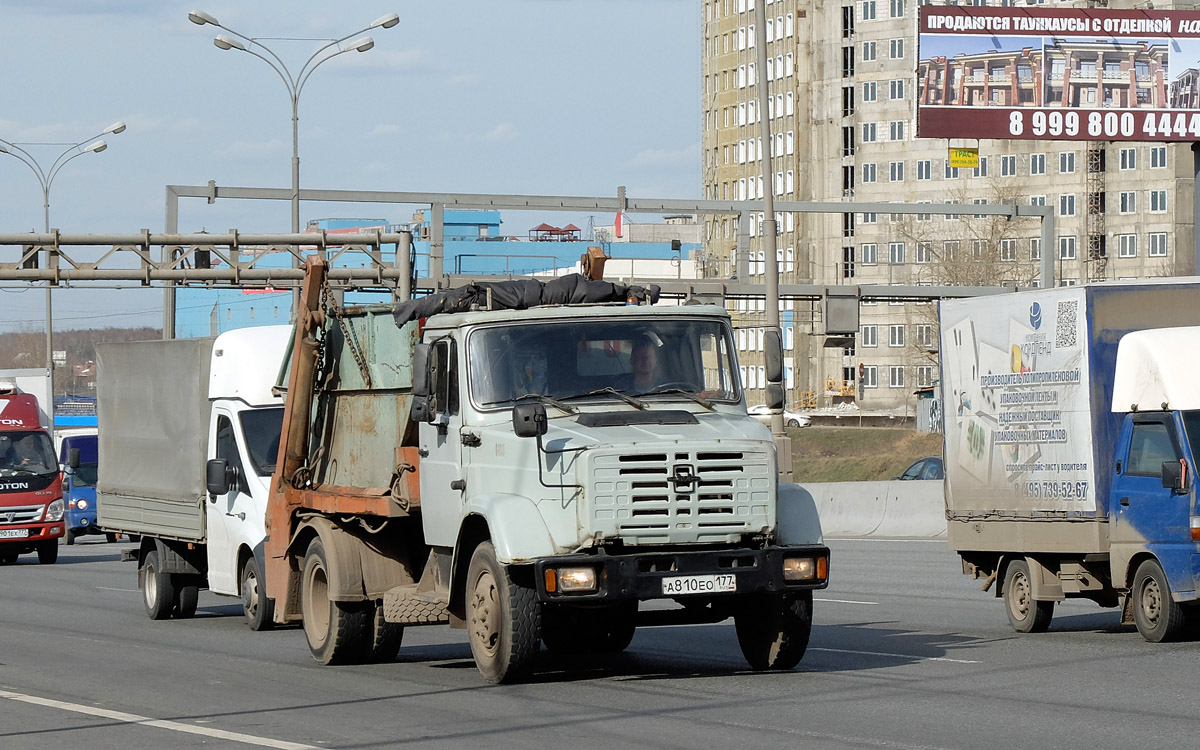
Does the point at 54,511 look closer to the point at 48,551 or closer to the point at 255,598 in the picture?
the point at 48,551

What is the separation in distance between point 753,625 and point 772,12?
132m

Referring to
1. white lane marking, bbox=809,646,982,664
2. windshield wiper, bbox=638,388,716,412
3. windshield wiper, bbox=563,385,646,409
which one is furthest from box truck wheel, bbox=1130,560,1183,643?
windshield wiper, bbox=563,385,646,409

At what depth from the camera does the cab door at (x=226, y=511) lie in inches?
768

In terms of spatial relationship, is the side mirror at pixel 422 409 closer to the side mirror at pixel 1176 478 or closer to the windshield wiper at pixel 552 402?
the windshield wiper at pixel 552 402

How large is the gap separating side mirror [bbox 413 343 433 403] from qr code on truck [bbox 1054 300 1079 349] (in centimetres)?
591

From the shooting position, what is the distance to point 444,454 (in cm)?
1325

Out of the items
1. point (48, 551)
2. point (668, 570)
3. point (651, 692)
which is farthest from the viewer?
point (48, 551)

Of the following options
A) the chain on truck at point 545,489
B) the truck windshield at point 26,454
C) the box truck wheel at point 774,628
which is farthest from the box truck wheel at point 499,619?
the truck windshield at point 26,454

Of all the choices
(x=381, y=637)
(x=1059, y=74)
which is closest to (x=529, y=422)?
(x=381, y=637)

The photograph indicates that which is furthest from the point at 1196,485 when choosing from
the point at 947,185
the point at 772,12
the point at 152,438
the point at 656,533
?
the point at 772,12

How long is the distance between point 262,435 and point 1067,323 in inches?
331

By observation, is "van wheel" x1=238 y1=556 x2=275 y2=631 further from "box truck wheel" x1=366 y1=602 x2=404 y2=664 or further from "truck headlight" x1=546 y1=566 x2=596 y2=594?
"truck headlight" x1=546 y1=566 x2=596 y2=594

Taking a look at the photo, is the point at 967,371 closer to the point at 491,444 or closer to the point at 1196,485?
the point at 1196,485

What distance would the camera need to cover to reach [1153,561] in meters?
15.0
